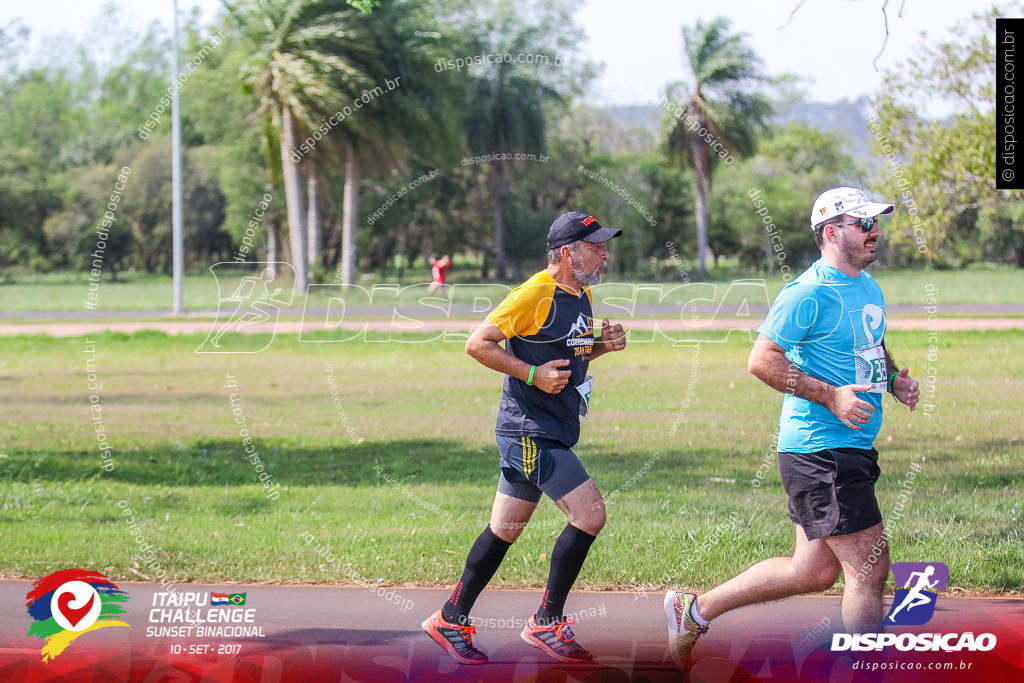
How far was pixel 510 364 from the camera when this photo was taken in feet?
14.8

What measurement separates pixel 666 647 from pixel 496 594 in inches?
46.1

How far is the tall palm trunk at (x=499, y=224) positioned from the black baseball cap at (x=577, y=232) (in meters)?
32.6

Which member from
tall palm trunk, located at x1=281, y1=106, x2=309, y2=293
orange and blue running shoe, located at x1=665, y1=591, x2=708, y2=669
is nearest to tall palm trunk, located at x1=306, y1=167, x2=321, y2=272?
tall palm trunk, located at x1=281, y1=106, x2=309, y2=293

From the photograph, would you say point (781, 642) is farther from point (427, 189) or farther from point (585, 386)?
point (427, 189)

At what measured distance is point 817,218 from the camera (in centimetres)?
441

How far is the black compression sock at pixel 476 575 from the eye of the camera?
474 centimetres

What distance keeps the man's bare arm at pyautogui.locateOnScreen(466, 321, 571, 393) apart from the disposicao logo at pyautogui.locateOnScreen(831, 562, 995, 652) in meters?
1.55

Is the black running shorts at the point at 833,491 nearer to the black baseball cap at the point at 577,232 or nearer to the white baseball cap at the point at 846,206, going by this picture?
the white baseball cap at the point at 846,206

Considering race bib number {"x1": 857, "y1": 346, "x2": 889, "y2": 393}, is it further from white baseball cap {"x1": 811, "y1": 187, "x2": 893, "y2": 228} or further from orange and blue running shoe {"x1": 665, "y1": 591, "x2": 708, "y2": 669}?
orange and blue running shoe {"x1": 665, "y1": 591, "x2": 708, "y2": 669}

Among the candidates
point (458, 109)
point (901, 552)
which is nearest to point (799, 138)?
point (458, 109)

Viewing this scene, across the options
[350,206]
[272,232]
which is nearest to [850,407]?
[350,206]

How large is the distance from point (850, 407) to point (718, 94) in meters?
24.4

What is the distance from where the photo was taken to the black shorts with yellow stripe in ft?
15.0

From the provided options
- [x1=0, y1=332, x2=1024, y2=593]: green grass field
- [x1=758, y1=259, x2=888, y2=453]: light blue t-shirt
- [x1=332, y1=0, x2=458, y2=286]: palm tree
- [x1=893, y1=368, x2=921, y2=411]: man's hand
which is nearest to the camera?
[x1=758, y1=259, x2=888, y2=453]: light blue t-shirt
